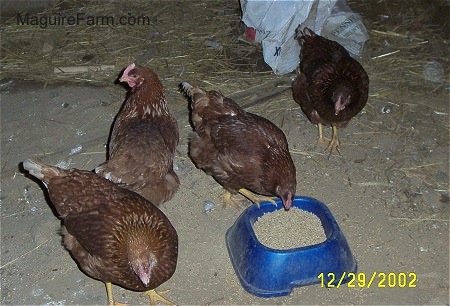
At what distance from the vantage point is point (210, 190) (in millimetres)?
3912

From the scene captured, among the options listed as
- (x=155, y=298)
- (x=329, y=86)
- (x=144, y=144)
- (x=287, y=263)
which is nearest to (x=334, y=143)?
(x=329, y=86)

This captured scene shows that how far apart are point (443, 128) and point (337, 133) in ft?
2.75

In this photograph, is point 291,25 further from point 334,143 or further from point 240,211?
point 240,211

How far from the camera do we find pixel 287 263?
10.2ft

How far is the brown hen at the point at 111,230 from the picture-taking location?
2764 millimetres

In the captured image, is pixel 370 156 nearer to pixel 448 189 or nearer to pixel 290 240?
pixel 448 189

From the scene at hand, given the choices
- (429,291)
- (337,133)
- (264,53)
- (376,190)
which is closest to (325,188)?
(376,190)

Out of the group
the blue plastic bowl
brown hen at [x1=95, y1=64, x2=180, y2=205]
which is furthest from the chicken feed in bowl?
brown hen at [x1=95, y1=64, x2=180, y2=205]

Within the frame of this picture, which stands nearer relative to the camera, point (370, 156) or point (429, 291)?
point (429, 291)

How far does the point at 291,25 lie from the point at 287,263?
2.44 meters

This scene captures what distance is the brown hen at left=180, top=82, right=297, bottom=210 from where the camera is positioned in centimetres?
333

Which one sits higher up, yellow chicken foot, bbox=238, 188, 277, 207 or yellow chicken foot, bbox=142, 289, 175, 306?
yellow chicken foot, bbox=238, 188, 277, 207

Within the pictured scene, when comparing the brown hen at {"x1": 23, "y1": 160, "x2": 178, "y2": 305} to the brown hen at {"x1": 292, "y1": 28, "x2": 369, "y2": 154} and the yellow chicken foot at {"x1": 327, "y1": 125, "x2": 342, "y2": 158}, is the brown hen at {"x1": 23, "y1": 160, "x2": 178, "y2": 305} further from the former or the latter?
the yellow chicken foot at {"x1": 327, "y1": 125, "x2": 342, "y2": 158}
